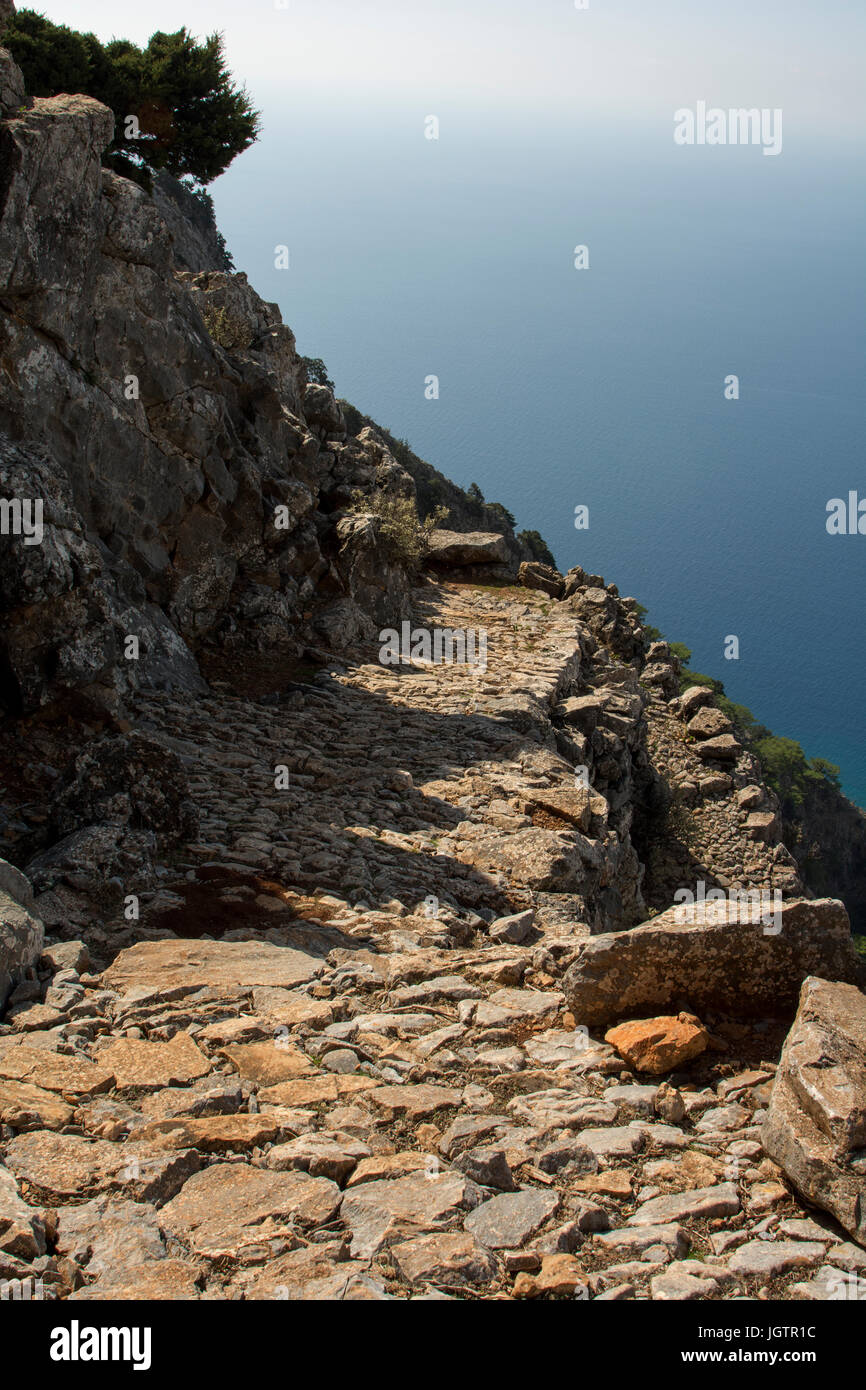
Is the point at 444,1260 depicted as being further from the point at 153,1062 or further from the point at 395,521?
the point at 395,521

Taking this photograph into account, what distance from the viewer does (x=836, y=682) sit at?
595ft

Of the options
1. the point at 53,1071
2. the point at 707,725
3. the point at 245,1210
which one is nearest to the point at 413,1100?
the point at 245,1210

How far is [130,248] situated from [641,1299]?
50.7ft

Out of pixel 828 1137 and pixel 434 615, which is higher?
pixel 434 615

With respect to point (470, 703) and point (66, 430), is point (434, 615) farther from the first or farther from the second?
point (66, 430)

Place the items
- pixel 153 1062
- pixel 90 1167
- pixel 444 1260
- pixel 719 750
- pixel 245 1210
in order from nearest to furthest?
pixel 444 1260, pixel 245 1210, pixel 90 1167, pixel 153 1062, pixel 719 750

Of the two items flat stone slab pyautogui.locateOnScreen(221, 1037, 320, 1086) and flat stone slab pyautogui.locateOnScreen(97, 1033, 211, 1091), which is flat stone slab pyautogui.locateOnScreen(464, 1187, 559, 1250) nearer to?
flat stone slab pyautogui.locateOnScreen(221, 1037, 320, 1086)

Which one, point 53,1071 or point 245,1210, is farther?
point 53,1071

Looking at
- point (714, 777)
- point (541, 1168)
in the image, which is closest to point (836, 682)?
point (714, 777)

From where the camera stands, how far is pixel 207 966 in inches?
299

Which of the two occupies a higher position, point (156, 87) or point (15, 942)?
point (156, 87)

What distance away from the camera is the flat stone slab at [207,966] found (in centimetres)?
721

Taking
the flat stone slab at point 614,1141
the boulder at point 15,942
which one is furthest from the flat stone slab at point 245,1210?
the boulder at point 15,942

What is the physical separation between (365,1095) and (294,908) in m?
3.33
